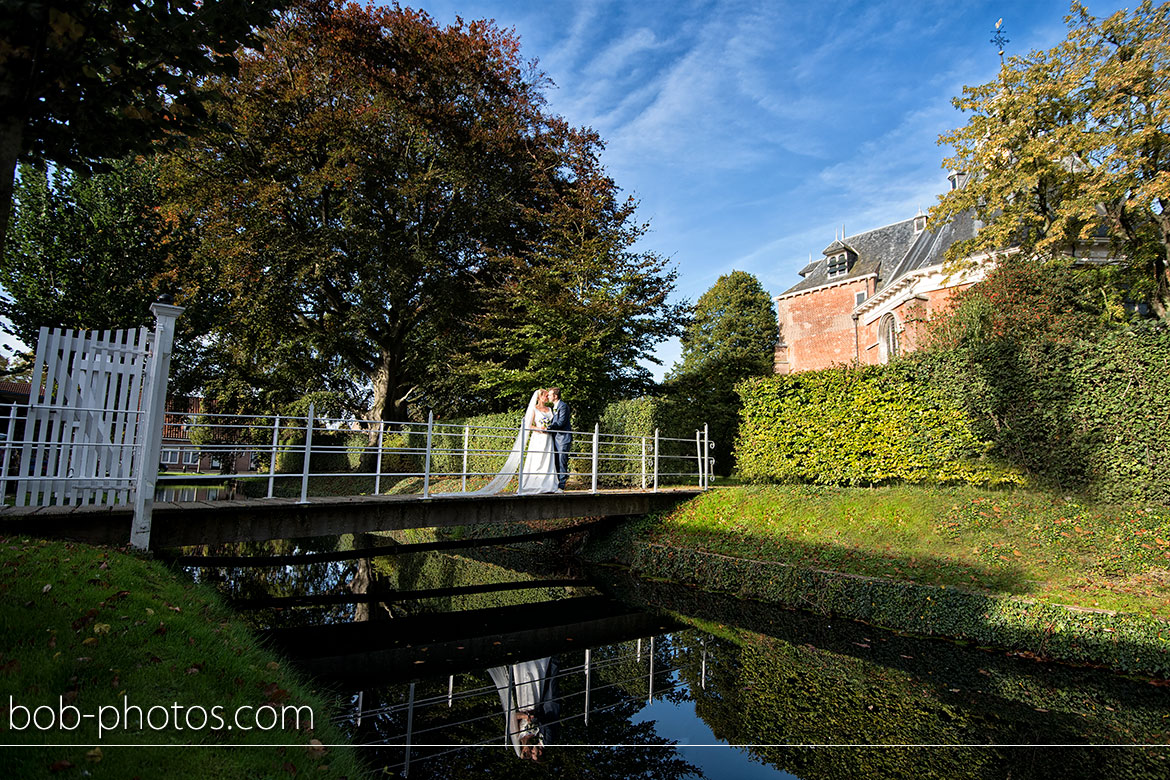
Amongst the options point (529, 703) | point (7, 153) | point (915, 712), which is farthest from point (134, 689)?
point (915, 712)

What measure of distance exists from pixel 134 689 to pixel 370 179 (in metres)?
18.3

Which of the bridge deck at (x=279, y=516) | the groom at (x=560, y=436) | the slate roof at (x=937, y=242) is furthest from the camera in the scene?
the slate roof at (x=937, y=242)

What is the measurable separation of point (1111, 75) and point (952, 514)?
1104 cm

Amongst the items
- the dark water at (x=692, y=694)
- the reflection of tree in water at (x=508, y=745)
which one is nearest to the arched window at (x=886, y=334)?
the dark water at (x=692, y=694)

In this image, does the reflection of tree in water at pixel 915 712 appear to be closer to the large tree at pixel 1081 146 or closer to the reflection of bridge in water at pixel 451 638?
the reflection of bridge in water at pixel 451 638

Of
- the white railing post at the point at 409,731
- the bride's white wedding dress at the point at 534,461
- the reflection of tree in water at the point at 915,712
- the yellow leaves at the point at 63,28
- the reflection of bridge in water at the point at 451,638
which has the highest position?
the yellow leaves at the point at 63,28

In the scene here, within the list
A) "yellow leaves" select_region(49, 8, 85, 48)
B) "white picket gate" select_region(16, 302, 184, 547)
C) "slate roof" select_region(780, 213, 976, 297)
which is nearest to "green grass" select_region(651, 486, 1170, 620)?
"white picket gate" select_region(16, 302, 184, 547)

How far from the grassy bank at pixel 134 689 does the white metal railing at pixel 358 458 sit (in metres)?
1.67

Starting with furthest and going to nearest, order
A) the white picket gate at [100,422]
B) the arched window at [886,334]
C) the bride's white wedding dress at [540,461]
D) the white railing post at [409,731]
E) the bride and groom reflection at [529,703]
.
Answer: the arched window at [886,334] → the bride's white wedding dress at [540,461] → the white picket gate at [100,422] → the bride and groom reflection at [529,703] → the white railing post at [409,731]

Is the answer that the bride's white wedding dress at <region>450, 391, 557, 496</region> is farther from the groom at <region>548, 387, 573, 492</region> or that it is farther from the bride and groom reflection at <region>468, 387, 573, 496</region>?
the groom at <region>548, 387, 573, 492</region>

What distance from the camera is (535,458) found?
12.0m

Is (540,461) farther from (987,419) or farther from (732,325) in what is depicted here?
(732,325)

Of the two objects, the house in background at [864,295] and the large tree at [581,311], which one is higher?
the house in background at [864,295]

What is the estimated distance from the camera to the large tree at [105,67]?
11.7ft
